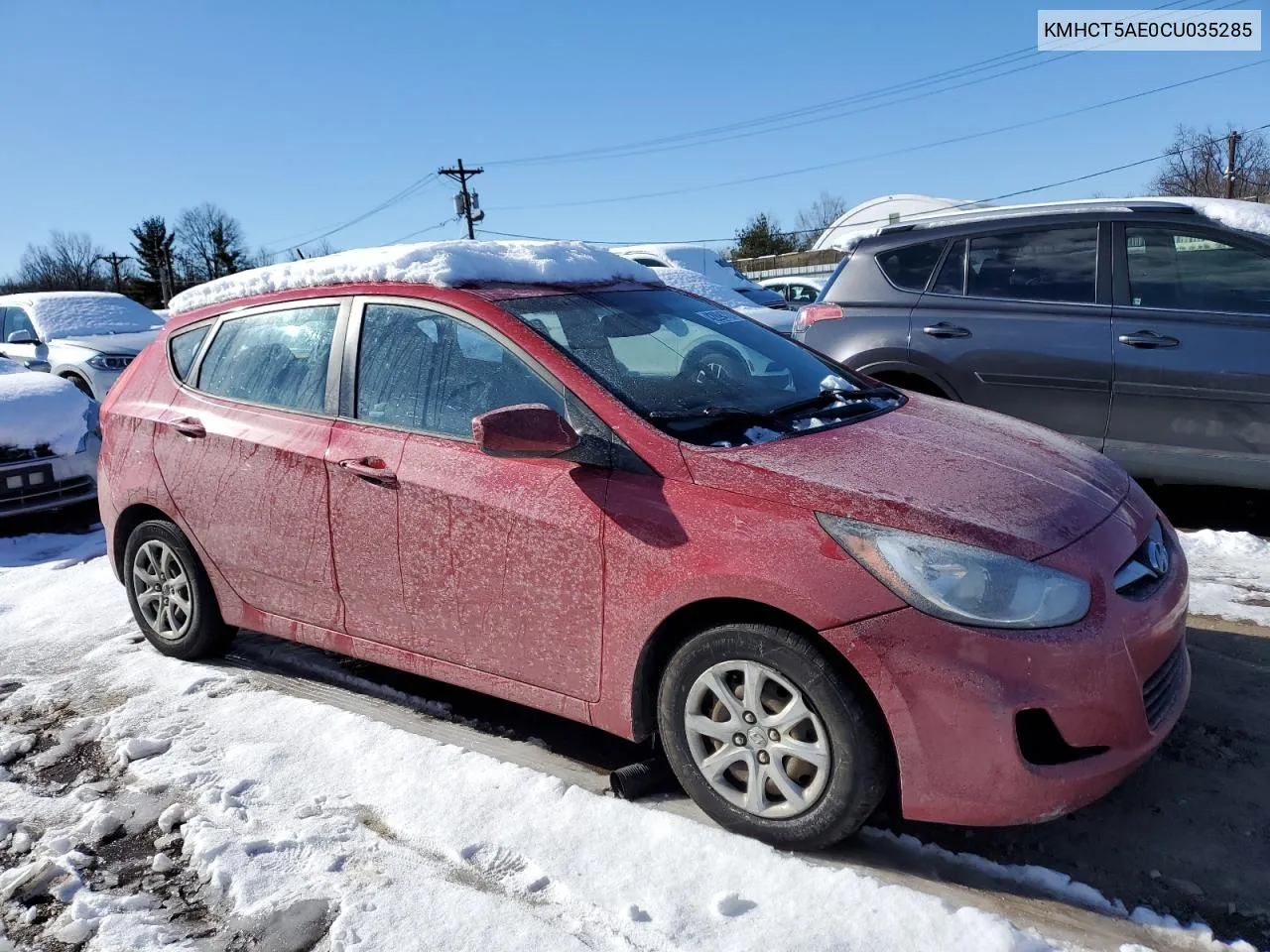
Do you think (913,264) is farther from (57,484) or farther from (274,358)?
(57,484)

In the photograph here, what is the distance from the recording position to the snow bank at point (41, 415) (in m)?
7.23

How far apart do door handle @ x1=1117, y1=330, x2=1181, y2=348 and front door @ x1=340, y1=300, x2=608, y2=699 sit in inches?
151

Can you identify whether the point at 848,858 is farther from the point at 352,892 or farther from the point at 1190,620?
the point at 1190,620

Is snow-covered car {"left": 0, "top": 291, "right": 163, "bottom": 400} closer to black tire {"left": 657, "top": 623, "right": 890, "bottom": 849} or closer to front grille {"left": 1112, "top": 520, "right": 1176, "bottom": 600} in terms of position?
black tire {"left": 657, "top": 623, "right": 890, "bottom": 849}

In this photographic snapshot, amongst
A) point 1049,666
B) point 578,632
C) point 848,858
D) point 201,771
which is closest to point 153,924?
point 201,771

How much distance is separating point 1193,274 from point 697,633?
13.8ft

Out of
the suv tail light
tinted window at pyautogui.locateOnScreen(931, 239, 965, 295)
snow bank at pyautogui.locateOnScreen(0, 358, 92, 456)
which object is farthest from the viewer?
snow bank at pyautogui.locateOnScreen(0, 358, 92, 456)

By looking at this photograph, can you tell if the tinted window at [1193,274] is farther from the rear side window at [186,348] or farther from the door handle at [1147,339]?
the rear side window at [186,348]

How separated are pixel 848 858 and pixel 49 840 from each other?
94.9 inches

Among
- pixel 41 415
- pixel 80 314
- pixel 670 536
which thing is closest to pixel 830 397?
pixel 670 536

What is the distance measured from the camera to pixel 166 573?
4.30 metres

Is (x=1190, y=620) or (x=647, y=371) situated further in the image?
(x=1190, y=620)

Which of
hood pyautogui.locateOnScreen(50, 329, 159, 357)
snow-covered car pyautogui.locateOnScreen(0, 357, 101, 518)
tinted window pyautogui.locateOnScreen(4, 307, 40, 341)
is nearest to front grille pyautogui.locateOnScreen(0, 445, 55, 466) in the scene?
snow-covered car pyautogui.locateOnScreen(0, 357, 101, 518)

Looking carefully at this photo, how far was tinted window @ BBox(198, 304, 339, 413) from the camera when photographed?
374 centimetres
